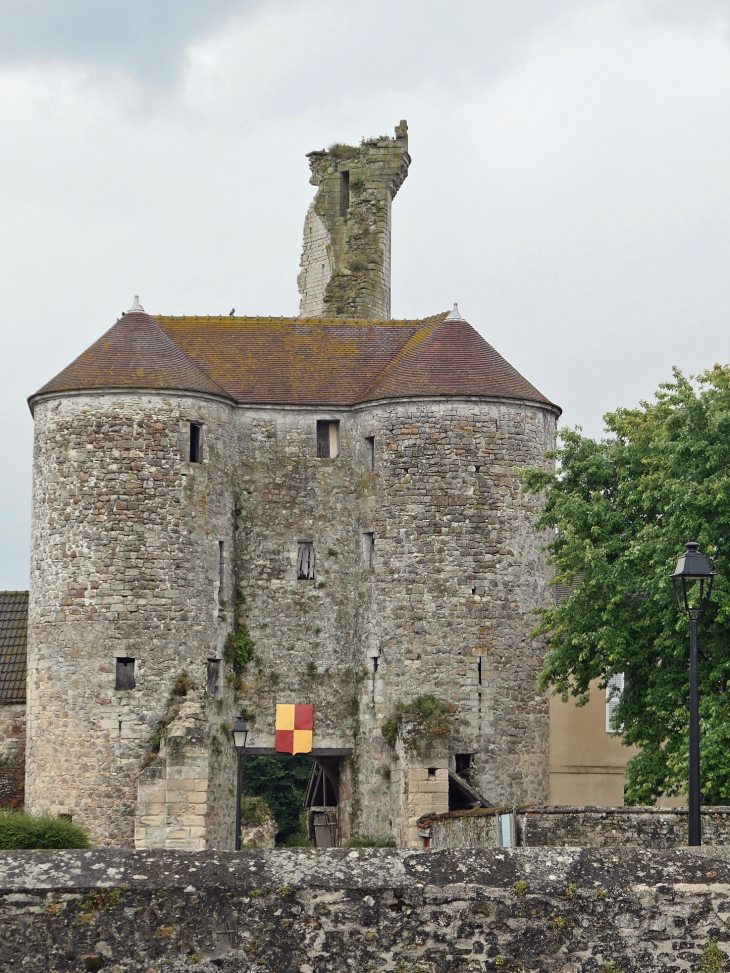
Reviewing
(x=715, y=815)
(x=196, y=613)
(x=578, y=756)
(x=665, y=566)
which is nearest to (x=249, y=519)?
(x=196, y=613)

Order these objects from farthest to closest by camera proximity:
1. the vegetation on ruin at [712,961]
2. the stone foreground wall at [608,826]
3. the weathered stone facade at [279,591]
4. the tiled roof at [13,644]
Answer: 1. the tiled roof at [13,644]
2. the weathered stone facade at [279,591]
3. the stone foreground wall at [608,826]
4. the vegetation on ruin at [712,961]

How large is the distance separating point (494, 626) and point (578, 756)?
12.4 ft

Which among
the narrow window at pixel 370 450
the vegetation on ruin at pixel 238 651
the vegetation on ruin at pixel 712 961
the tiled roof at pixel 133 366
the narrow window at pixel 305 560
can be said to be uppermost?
the tiled roof at pixel 133 366

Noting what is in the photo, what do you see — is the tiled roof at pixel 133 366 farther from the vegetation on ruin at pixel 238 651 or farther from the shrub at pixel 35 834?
the shrub at pixel 35 834

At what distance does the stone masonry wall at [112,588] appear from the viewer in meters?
31.7

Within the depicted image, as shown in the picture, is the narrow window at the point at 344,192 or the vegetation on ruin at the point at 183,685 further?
the narrow window at the point at 344,192

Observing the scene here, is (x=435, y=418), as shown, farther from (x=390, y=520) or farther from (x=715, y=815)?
(x=715, y=815)

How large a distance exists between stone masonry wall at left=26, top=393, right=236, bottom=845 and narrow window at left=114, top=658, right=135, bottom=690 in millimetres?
169

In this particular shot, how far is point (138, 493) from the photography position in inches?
1281

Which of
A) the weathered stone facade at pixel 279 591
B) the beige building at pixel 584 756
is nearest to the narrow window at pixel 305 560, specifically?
the weathered stone facade at pixel 279 591

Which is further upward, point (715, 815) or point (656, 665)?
point (656, 665)

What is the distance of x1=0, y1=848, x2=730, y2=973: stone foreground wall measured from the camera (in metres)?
8.46

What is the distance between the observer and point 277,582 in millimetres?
34219

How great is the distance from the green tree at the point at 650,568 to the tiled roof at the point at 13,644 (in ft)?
40.4
